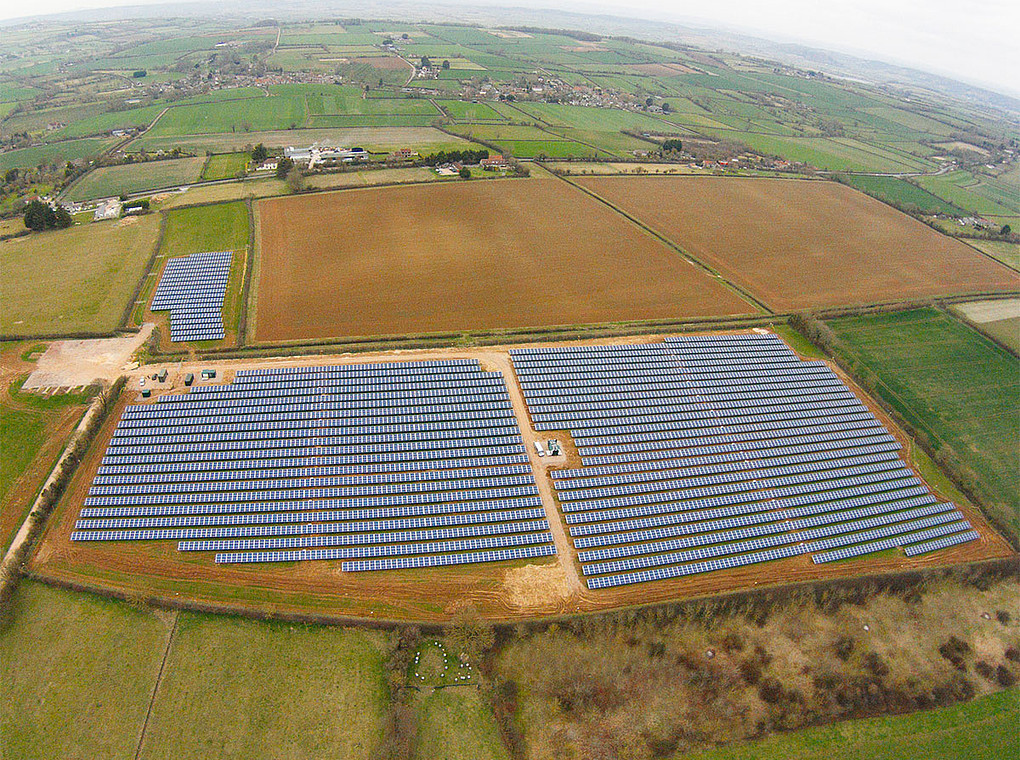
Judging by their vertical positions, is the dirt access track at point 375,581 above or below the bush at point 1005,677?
above

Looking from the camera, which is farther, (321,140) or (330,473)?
(321,140)

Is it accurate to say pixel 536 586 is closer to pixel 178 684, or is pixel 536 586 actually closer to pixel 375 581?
pixel 375 581

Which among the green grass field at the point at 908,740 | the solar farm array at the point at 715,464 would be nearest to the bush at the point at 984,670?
the green grass field at the point at 908,740

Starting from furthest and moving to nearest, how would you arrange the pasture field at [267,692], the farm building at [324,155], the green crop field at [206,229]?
1. the farm building at [324,155]
2. the green crop field at [206,229]
3. the pasture field at [267,692]

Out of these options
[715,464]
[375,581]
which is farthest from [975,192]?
[375,581]

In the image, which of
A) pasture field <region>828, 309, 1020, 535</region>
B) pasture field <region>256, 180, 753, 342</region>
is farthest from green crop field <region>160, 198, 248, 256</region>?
pasture field <region>828, 309, 1020, 535</region>

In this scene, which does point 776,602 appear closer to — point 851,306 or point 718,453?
point 718,453

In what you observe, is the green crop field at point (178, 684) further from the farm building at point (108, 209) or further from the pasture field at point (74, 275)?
the farm building at point (108, 209)
